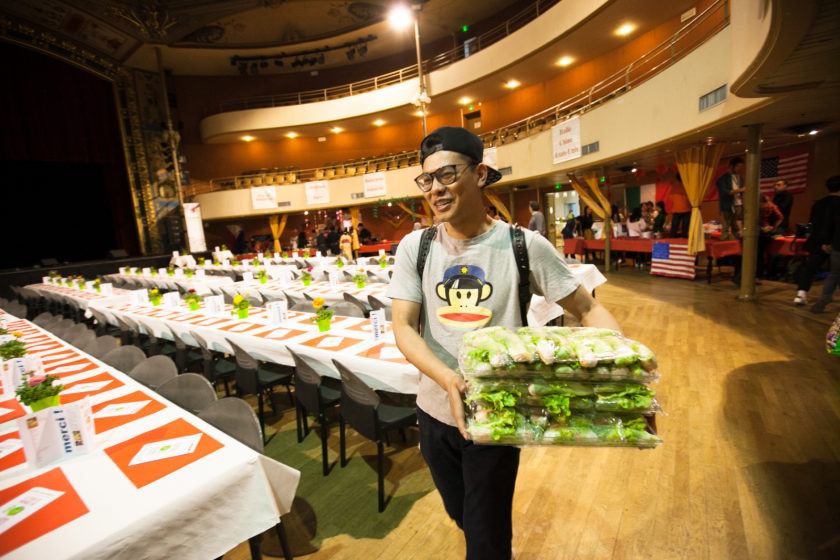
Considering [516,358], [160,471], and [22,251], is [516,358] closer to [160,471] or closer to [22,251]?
[160,471]

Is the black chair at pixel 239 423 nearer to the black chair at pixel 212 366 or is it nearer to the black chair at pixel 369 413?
the black chair at pixel 369 413

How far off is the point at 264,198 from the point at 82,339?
13108mm

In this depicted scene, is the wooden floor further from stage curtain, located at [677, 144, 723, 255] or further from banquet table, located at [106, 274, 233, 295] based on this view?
banquet table, located at [106, 274, 233, 295]

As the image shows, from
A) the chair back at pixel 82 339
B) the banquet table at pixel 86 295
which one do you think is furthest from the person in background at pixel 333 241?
the chair back at pixel 82 339

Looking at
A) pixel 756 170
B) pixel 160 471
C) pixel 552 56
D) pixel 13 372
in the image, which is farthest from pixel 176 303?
pixel 552 56

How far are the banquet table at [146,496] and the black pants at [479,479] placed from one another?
685 millimetres

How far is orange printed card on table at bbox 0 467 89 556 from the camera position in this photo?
1.20m

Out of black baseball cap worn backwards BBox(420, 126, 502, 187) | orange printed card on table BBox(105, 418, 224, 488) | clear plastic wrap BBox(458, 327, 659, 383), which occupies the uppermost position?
black baseball cap worn backwards BBox(420, 126, 502, 187)

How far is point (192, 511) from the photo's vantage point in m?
1.33

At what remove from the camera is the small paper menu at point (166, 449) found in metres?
1.56

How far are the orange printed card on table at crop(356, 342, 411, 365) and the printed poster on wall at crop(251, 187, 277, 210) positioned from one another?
14.7 metres

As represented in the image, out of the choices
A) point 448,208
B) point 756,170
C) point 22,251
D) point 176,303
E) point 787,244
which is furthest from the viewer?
point 22,251

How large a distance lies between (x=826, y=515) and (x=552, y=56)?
469 inches

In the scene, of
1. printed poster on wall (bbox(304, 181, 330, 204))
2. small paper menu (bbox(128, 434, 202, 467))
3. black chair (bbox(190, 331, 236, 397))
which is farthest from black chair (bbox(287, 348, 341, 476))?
printed poster on wall (bbox(304, 181, 330, 204))
